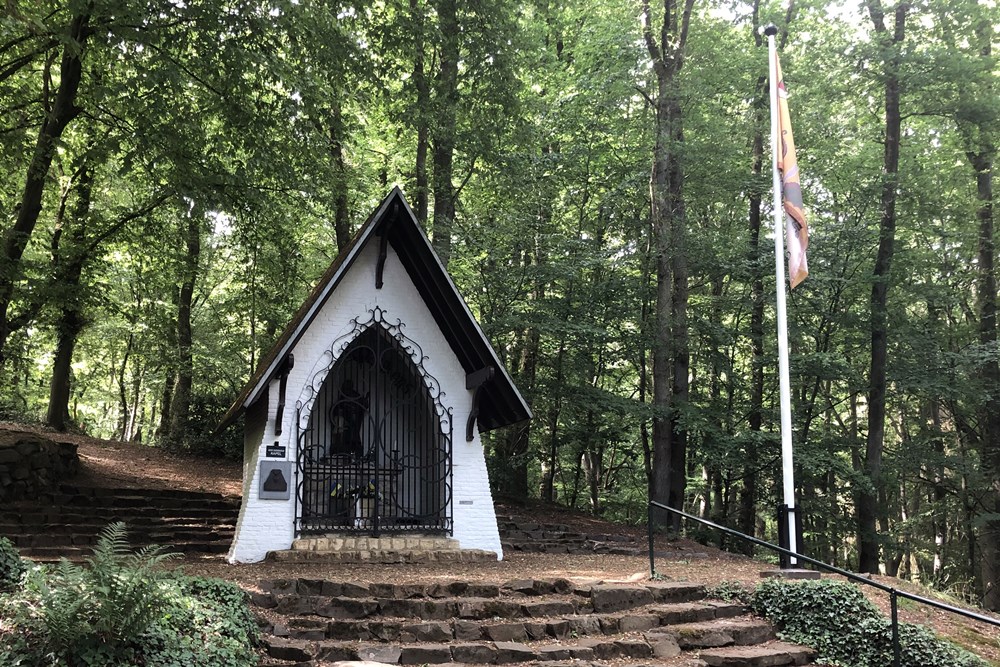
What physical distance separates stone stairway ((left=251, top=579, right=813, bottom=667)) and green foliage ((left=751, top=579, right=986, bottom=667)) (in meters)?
0.25

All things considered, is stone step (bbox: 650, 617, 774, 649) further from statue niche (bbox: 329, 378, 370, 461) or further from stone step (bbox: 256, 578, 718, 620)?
statue niche (bbox: 329, 378, 370, 461)

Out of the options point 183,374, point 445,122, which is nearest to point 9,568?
point 445,122

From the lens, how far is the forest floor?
7.77 meters

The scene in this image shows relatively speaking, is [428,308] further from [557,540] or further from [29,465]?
[29,465]

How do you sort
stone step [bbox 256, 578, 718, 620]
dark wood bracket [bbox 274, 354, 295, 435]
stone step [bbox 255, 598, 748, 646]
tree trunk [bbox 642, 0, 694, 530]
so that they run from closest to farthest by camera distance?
stone step [bbox 255, 598, 748, 646] < stone step [bbox 256, 578, 718, 620] < dark wood bracket [bbox 274, 354, 295, 435] < tree trunk [bbox 642, 0, 694, 530]

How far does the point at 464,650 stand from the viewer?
6.20 m

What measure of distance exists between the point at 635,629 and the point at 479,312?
10766 millimetres

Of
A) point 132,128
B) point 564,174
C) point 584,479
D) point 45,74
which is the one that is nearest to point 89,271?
point 45,74

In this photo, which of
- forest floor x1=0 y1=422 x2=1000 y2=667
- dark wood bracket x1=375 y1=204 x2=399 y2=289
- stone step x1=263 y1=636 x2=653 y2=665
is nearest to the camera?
stone step x1=263 y1=636 x2=653 y2=665

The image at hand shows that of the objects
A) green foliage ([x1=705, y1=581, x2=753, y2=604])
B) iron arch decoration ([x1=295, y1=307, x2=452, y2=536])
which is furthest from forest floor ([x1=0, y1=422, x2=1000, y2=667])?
iron arch decoration ([x1=295, y1=307, x2=452, y2=536])

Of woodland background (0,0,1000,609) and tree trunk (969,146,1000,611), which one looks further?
tree trunk (969,146,1000,611)

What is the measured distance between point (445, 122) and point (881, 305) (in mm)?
10203

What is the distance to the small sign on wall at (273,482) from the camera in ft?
31.2

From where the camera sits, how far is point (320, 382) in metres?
10.0
